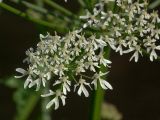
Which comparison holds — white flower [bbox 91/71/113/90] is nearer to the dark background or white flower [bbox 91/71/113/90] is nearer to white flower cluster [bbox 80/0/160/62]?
white flower cluster [bbox 80/0/160/62]

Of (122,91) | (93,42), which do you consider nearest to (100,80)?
(93,42)

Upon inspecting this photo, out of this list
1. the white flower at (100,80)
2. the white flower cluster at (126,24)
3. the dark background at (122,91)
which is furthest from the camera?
the dark background at (122,91)

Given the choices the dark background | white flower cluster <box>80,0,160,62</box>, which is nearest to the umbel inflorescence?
white flower cluster <box>80,0,160,62</box>

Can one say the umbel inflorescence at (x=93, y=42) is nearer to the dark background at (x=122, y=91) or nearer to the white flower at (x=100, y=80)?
the white flower at (x=100, y=80)

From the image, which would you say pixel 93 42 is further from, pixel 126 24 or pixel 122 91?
pixel 122 91

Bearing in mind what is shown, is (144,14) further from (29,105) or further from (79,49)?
(29,105)

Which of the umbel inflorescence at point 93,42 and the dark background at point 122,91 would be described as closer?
the umbel inflorescence at point 93,42

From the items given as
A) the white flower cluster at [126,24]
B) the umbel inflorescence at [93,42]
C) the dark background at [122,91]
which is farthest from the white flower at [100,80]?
the dark background at [122,91]

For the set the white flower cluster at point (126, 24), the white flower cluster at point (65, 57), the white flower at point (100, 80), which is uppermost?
the white flower cluster at point (126, 24)

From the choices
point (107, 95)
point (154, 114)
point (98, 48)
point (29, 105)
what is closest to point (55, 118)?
point (107, 95)
